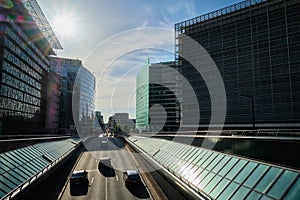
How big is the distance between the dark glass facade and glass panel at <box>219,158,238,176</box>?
56.9 m

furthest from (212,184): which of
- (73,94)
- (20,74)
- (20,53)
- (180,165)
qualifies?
(73,94)

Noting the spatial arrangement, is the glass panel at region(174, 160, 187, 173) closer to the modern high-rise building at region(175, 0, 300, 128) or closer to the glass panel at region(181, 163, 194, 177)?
the glass panel at region(181, 163, 194, 177)

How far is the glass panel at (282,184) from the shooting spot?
9276mm

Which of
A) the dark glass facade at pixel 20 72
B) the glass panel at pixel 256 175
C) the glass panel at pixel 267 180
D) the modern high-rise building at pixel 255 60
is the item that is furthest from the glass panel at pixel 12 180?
the modern high-rise building at pixel 255 60

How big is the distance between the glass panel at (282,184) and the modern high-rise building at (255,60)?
6752 centimetres

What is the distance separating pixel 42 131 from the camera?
84.0 meters

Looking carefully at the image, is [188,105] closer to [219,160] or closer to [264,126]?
[264,126]

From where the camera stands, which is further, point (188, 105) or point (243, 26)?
point (188, 105)

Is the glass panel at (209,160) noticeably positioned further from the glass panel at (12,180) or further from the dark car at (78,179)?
the dark car at (78,179)

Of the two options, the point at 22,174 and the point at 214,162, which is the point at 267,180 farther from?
the point at 22,174

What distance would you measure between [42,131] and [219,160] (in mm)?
81819

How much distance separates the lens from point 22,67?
223ft

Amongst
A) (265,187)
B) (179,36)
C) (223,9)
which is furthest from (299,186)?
(179,36)

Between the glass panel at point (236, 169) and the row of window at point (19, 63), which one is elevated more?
the row of window at point (19, 63)
